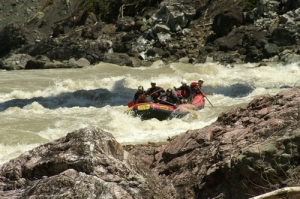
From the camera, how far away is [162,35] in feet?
85.9

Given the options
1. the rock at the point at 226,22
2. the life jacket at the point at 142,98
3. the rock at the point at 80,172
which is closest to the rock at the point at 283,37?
the rock at the point at 226,22

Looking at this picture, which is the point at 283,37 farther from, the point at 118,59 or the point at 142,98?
the point at 142,98

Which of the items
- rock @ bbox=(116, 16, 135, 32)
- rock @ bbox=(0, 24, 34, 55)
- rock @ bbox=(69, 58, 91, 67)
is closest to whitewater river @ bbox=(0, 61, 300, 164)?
rock @ bbox=(69, 58, 91, 67)

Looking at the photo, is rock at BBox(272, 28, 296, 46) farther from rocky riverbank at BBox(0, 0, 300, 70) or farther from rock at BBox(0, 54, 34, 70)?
rock at BBox(0, 54, 34, 70)

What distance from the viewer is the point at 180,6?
92.0ft

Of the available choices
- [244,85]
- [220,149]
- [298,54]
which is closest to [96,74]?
[244,85]

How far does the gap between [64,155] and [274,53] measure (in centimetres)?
1891

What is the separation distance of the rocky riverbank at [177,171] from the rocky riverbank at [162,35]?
16.8 m

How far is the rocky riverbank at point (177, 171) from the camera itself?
3.11 meters

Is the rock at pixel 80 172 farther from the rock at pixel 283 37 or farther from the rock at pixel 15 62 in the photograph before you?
the rock at pixel 15 62

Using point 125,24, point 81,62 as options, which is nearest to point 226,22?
point 125,24

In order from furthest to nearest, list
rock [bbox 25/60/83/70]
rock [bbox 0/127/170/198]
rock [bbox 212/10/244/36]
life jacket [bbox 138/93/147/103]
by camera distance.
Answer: rock [bbox 212/10/244/36], rock [bbox 25/60/83/70], life jacket [bbox 138/93/147/103], rock [bbox 0/127/170/198]

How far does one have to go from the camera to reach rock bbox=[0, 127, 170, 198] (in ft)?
9.98

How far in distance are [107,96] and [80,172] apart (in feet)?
43.4
